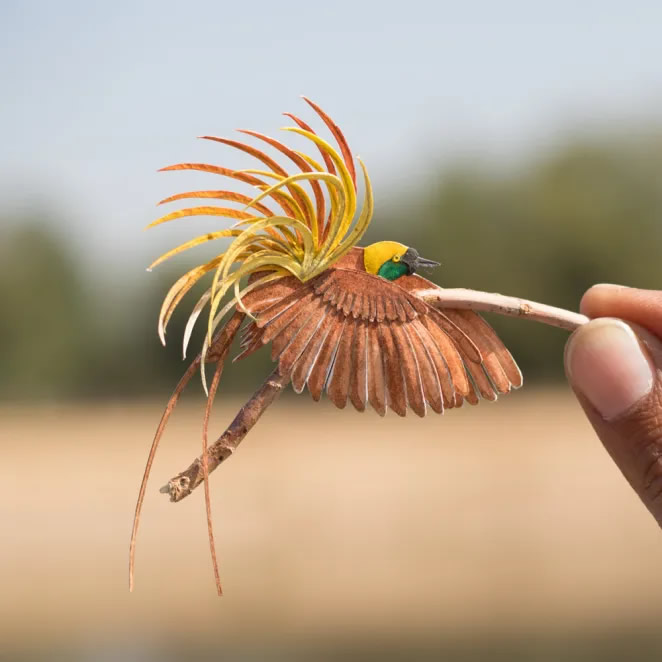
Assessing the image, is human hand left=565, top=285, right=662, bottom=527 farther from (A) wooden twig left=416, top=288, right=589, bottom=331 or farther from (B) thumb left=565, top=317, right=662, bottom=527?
(A) wooden twig left=416, top=288, right=589, bottom=331

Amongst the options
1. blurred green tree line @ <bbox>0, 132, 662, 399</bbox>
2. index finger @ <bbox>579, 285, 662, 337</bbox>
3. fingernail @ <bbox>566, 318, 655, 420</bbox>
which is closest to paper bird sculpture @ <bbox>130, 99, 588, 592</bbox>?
fingernail @ <bbox>566, 318, 655, 420</bbox>

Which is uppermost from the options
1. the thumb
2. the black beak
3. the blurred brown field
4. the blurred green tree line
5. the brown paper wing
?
the black beak

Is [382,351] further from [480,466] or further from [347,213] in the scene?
[480,466]

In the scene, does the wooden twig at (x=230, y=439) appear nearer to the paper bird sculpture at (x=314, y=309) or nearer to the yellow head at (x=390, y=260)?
the paper bird sculpture at (x=314, y=309)

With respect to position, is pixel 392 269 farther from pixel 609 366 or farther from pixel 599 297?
pixel 599 297

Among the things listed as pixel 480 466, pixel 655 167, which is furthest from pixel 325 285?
pixel 655 167

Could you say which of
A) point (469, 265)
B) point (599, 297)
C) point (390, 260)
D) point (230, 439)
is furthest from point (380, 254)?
point (469, 265)
